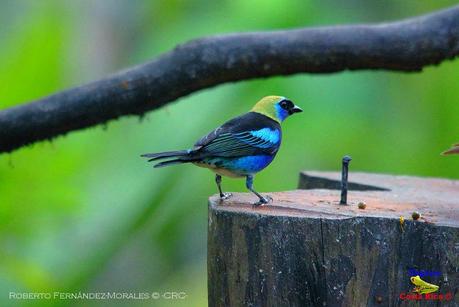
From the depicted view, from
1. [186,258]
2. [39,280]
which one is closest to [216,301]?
[39,280]

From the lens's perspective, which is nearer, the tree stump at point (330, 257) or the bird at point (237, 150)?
the tree stump at point (330, 257)

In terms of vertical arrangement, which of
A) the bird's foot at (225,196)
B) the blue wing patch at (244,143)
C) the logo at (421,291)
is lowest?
the logo at (421,291)

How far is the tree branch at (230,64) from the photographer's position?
439 centimetres

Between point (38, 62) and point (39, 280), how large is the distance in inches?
58.3

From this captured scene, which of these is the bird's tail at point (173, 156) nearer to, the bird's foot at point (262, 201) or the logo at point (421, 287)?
the bird's foot at point (262, 201)

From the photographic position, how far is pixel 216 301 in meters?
3.82

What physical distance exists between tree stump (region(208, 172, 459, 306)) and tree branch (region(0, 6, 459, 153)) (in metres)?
0.96

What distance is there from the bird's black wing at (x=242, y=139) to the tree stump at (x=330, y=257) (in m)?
0.34

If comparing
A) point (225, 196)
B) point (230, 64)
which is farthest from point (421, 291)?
point (230, 64)

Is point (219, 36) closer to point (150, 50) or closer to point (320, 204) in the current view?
point (320, 204)

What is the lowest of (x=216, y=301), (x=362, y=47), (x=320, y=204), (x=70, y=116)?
(x=216, y=301)

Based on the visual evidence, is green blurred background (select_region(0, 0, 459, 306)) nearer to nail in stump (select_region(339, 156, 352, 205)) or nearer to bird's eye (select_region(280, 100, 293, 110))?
bird's eye (select_region(280, 100, 293, 110))

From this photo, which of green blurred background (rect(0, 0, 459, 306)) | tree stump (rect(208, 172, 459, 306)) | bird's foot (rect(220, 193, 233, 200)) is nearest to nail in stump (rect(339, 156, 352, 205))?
tree stump (rect(208, 172, 459, 306))

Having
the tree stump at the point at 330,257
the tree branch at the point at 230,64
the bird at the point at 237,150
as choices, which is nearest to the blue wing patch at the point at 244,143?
the bird at the point at 237,150
